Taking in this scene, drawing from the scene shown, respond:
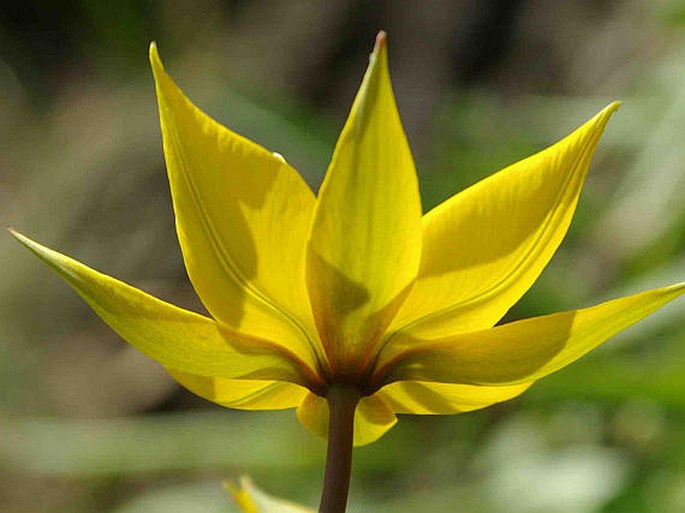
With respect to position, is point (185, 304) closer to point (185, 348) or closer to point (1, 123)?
point (1, 123)

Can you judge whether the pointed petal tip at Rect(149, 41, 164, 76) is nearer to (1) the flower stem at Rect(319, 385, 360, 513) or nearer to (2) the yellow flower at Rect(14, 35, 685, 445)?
(2) the yellow flower at Rect(14, 35, 685, 445)

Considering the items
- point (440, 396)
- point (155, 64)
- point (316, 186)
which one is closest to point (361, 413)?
point (440, 396)

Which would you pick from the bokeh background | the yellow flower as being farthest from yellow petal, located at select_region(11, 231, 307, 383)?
the bokeh background

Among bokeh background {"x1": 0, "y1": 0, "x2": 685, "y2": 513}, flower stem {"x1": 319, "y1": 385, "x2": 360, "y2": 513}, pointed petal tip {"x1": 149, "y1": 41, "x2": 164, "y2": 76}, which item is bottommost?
flower stem {"x1": 319, "y1": 385, "x2": 360, "y2": 513}

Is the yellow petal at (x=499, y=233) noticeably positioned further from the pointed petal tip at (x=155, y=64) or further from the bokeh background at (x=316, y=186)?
the bokeh background at (x=316, y=186)

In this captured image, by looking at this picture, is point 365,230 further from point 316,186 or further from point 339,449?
point 316,186

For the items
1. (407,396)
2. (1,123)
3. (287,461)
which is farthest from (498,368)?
(1,123)
